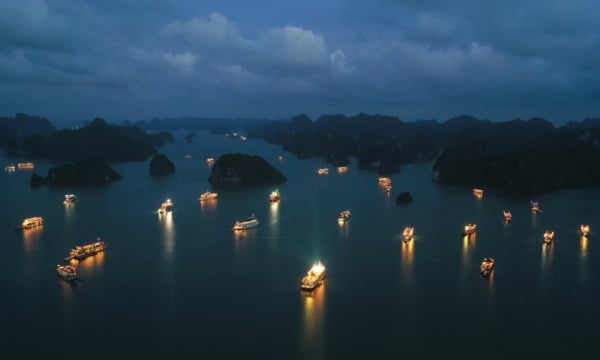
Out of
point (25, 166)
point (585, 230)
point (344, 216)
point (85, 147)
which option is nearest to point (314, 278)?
point (344, 216)

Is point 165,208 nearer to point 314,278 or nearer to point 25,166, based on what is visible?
point 314,278

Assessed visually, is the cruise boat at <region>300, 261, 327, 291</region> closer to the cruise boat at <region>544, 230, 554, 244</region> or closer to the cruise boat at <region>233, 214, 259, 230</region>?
the cruise boat at <region>233, 214, 259, 230</region>

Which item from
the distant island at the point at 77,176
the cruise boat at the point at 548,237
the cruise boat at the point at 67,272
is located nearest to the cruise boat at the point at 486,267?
the cruise boat at the point at 548,237

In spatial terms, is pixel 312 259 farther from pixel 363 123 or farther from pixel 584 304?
pixel 363 123

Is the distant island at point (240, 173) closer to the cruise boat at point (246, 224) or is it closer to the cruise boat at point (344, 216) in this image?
the cruise boat at point (344, 216)

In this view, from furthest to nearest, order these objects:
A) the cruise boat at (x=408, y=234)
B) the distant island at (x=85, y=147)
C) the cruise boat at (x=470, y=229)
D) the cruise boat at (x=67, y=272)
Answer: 1. the distant island at (x=85, y=147)
2. the cruise boat at (x=470, y=229)
3. the cruise boat at (x=408, y=234)
4. the cruise boat at (x=67, y=272)

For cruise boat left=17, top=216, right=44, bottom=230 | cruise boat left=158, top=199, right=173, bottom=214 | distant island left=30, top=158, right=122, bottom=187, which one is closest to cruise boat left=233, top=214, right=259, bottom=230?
cruise boat left=158, top=199, right=173, bottom=214
